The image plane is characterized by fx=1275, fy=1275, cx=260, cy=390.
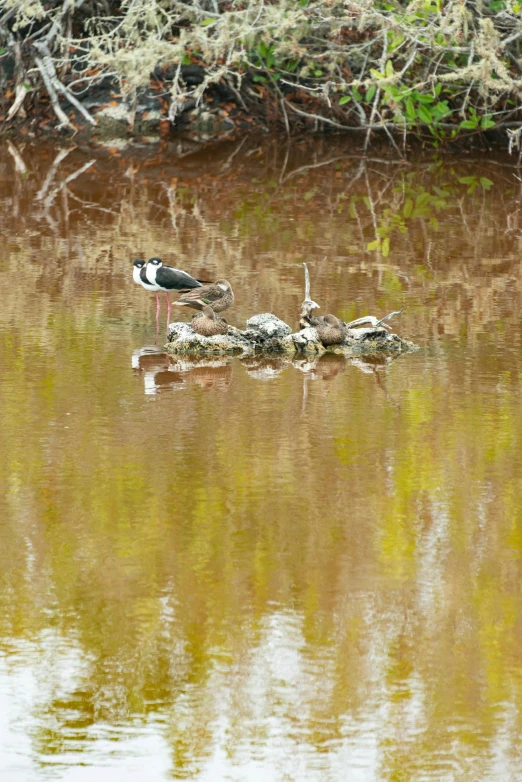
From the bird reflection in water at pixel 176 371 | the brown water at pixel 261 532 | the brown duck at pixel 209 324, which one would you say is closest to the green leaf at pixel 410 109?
the brown water at pixel 261 532

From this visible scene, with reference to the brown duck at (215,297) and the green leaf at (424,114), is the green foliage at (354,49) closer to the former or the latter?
the green leaf at (424,114)

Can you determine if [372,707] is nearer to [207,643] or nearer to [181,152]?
[207,643]

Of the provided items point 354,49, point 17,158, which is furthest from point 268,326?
point 17,158

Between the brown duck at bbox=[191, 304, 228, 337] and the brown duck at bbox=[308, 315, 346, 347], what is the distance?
2.09ft

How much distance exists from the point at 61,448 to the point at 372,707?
2.77 m

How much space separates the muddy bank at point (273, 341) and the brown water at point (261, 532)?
0.55ft

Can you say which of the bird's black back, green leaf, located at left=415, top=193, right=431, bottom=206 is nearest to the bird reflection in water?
the bird's black back

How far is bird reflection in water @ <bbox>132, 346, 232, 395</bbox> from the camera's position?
7680 mm

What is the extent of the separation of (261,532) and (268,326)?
306cm

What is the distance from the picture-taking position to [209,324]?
842 cm

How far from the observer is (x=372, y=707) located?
13.8 ft

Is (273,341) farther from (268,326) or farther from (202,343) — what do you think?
(202,343)

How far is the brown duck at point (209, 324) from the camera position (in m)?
8.43

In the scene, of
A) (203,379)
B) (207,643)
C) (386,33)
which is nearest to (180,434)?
(203,379)
